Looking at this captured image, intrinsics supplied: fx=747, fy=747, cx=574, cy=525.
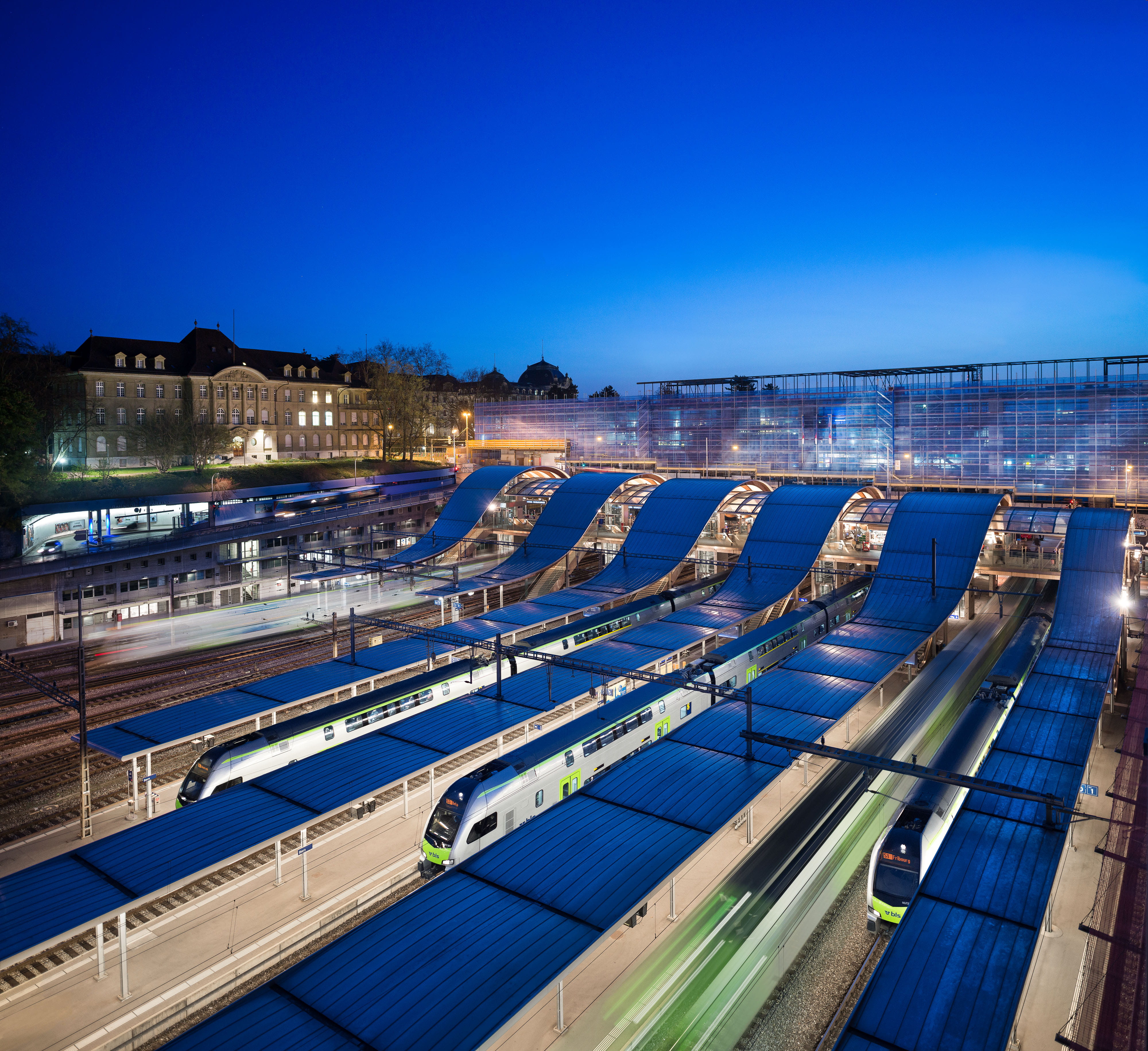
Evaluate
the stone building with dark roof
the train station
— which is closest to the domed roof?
the stone building with dark roof

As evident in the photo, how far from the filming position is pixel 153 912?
14430 millimetres

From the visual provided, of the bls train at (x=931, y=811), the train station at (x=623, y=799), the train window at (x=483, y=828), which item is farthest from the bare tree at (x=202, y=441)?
the bls train at (x=931, y=811)

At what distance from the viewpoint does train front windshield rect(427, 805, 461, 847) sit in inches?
599

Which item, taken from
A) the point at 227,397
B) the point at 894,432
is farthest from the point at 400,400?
the point at 894,432

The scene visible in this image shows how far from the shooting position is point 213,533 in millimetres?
38875

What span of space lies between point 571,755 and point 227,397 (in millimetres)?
64706

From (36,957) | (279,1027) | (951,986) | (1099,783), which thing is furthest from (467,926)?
(1099,783)

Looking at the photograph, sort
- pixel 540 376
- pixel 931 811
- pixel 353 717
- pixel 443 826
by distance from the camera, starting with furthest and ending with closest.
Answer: pixel 540 376, pixel 353 717, pixel 443 826, pixel 931 811

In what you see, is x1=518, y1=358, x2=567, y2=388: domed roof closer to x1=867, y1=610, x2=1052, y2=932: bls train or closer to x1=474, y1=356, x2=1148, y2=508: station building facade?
x1=474, y1=356, x2=1148, y2=508: station building facade

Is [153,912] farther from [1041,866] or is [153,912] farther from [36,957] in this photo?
[1041,866]

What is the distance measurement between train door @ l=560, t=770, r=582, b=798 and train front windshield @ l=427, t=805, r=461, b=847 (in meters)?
3.32

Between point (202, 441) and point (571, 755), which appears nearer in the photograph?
point (571, 755)

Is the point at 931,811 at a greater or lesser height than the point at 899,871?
greater

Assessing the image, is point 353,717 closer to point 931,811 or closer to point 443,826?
point 443,826
